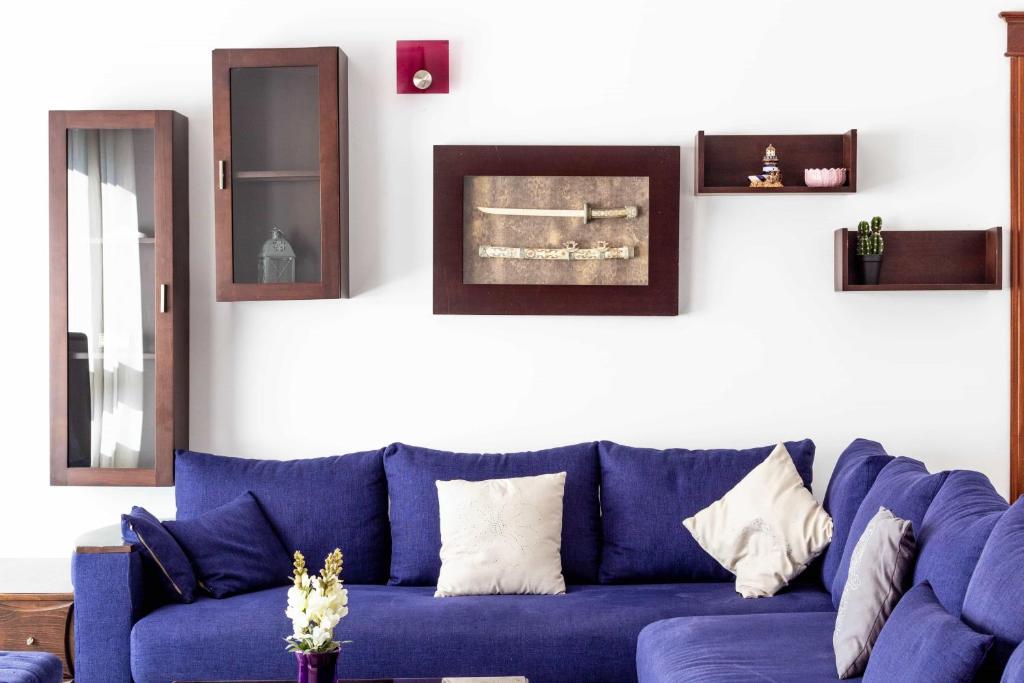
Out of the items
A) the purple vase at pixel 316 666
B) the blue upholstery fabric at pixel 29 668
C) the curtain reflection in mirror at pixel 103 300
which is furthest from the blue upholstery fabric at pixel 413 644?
the curtain reflection in mirror at pixel 103 300

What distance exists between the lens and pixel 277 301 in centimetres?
372

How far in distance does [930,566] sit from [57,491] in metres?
2.98

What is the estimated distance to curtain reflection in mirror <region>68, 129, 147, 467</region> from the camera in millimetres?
3539

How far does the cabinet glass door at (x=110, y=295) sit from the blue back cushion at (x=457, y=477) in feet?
2.94

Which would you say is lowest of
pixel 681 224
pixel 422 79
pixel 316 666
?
pixel 316 666

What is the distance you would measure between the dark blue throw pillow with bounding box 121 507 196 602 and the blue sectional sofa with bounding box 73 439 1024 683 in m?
0.04

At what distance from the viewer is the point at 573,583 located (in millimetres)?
3375

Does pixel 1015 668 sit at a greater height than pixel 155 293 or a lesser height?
lesser

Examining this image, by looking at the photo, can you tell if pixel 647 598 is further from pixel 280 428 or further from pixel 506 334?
pixel 280 428

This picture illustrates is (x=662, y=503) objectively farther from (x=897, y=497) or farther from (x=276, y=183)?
(x=276, y=183)

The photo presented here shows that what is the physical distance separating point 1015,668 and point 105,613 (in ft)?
7.72

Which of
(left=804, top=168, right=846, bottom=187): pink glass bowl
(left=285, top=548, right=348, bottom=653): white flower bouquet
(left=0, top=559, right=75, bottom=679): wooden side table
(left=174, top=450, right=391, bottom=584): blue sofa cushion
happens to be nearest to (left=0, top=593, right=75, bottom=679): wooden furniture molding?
(left=0, top=559, right=75, bottom=679): wooden side table

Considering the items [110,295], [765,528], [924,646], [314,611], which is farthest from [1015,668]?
[110,295]

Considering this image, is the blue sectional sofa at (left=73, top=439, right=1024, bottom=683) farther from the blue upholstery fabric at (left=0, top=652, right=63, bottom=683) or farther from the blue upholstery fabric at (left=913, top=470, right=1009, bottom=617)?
the blue upholstery fabric at (left=0, top=652, right=63, bottom=683)
